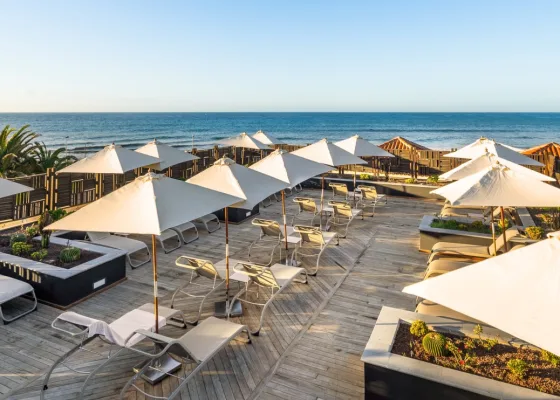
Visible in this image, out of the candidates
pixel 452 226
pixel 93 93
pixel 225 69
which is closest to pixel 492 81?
pixel 225 69

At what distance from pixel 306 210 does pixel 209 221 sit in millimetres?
2534

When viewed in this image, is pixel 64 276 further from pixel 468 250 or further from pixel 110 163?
pixel 468 250

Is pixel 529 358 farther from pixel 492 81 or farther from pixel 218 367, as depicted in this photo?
pixel 492 81

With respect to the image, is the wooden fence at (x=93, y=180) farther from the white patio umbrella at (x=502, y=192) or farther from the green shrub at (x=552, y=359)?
the green shrub at (x=552, y=359)

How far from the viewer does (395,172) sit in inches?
597

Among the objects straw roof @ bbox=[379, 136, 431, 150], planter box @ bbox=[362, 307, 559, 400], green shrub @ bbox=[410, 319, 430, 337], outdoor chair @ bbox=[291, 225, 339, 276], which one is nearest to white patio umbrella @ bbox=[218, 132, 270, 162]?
straw roof @ bbox=[379, 136, 431, 150]

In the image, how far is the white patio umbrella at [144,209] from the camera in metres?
3.12

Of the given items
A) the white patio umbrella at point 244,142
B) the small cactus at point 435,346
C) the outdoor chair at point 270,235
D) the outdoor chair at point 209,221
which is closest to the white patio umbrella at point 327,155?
the outdoor chair at point 270,235

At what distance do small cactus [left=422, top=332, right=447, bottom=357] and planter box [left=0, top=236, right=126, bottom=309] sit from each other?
454 centimetres

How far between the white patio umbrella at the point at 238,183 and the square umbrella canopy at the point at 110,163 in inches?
135

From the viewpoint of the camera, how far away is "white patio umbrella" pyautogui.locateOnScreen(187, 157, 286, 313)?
459cm

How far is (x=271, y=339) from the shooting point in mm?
4113

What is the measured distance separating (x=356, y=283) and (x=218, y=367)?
2.77m

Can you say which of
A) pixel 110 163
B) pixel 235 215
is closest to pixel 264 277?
pixel 235 215
